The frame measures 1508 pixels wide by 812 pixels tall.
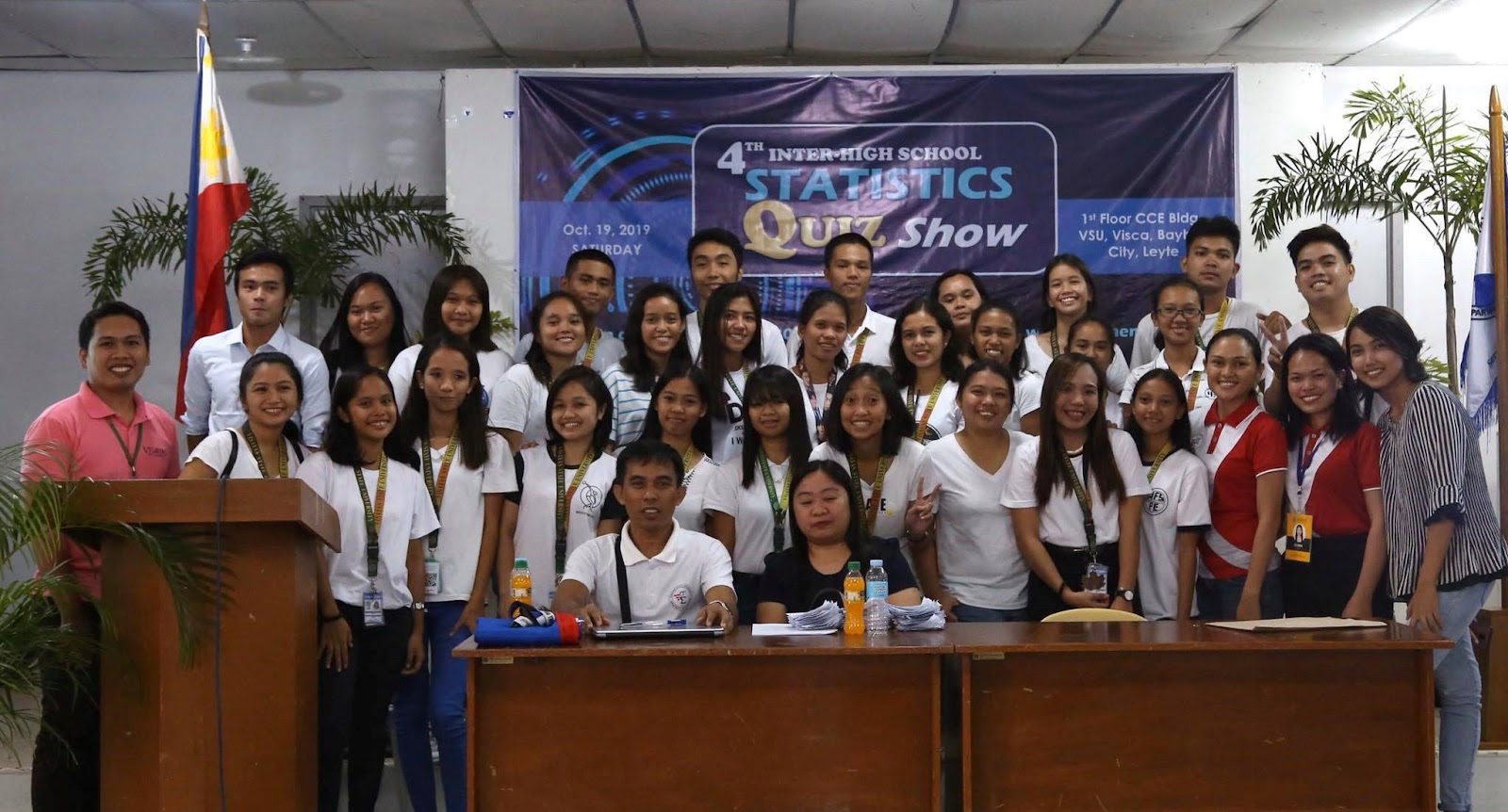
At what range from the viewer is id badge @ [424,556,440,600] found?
4.42 metres

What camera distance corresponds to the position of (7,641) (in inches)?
138

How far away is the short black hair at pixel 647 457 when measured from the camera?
13.7ft

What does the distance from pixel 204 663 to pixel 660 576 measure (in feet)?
4.22

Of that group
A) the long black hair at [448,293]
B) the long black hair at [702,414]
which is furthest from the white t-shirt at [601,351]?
the long black hair at [702,414]

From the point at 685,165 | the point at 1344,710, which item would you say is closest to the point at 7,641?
the point at 1344,710

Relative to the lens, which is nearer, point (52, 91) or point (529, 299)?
point (529, 299)

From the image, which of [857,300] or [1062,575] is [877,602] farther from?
[857,300]

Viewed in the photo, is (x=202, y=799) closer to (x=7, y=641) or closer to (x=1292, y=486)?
(x=7, y=641)

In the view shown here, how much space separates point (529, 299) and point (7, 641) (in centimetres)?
381

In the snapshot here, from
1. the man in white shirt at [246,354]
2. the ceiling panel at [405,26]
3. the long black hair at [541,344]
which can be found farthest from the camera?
the ceiling panel at [405,26]

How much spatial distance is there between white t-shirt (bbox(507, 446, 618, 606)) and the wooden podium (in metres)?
1.12

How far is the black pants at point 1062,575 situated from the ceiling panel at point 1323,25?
133 inches

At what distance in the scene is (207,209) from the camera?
5.85m

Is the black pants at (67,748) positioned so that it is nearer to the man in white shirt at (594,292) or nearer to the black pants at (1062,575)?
the man in white shirt at (594,292)
